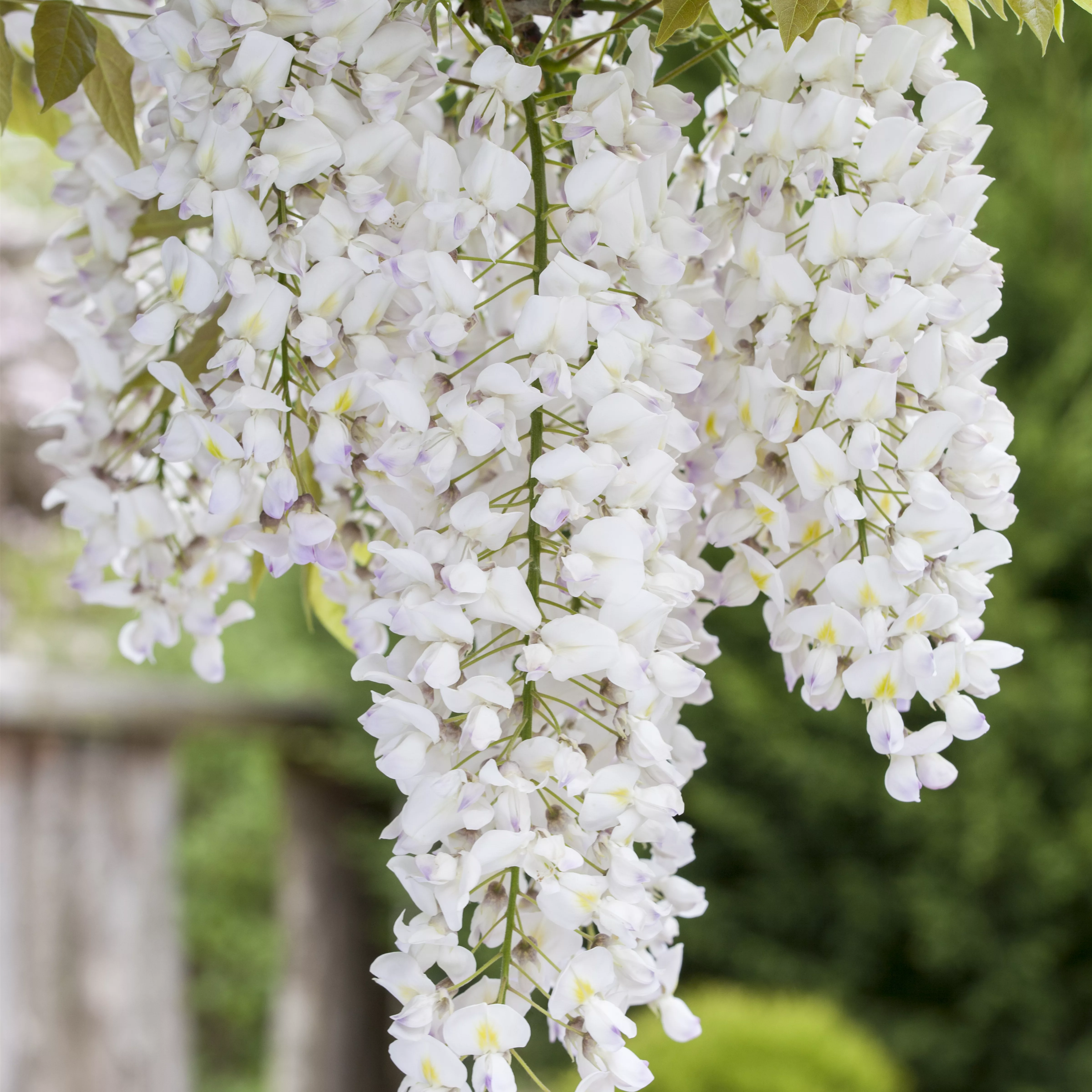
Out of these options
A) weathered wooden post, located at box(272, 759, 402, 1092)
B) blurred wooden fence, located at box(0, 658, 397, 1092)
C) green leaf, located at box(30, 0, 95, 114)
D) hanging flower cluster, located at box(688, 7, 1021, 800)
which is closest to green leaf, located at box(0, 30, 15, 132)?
green leaf, located at box(30, 0, 95, 114)

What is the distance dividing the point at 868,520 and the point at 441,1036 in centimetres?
23

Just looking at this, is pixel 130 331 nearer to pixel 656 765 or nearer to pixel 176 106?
pixel 176 106

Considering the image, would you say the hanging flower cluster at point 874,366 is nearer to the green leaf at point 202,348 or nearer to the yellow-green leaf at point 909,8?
the yellow-green leaf at point 909,8

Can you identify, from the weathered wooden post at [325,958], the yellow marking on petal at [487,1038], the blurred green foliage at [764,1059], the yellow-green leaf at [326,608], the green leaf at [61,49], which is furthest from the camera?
the weathered wooden post at [325,958]

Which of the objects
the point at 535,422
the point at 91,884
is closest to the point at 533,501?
the point at 535,422

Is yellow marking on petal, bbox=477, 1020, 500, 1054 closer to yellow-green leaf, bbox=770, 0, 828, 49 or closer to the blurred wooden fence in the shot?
yellow-green leaf, bbox=770, 0, 828, 49

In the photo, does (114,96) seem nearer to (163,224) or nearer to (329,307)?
(163,224)

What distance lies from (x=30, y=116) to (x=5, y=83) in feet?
0.52

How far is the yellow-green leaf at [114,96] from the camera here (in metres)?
0.51

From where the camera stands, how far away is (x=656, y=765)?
0.39 m

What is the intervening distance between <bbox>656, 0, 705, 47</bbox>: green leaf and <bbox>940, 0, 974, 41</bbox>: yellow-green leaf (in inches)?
3.6

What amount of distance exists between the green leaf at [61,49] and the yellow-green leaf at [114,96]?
26 millimetres

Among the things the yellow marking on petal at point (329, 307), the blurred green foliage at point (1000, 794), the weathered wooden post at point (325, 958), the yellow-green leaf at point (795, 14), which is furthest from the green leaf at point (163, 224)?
the weathered wooden post at point (325, 958)

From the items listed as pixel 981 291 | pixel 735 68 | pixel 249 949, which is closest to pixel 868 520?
pixel 981 291
